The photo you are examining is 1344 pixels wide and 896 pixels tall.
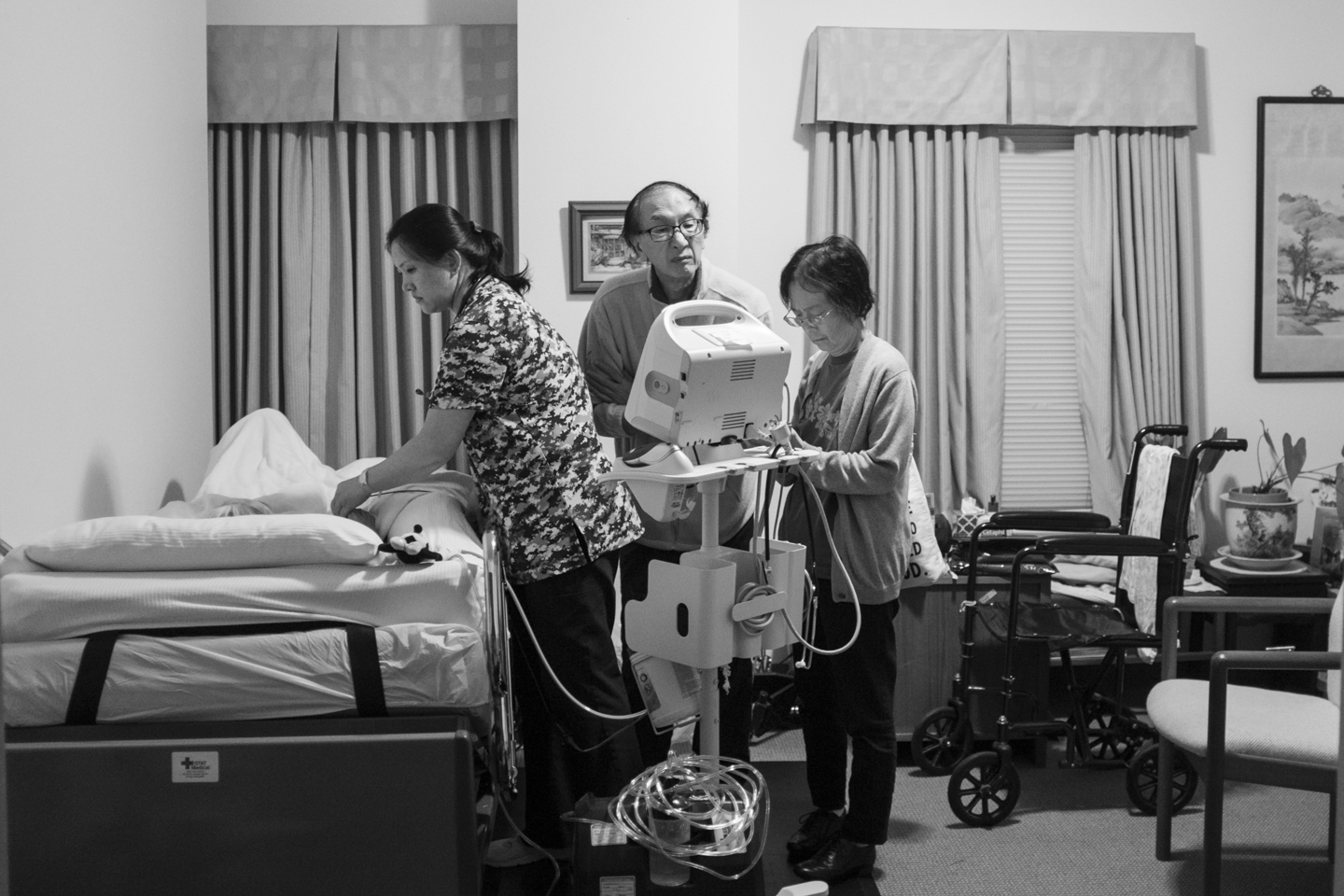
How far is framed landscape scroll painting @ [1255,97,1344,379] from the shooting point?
3.88 m

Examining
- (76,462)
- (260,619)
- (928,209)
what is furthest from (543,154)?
(260,619)

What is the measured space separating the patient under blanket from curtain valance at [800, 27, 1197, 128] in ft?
6.35

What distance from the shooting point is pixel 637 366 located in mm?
2617

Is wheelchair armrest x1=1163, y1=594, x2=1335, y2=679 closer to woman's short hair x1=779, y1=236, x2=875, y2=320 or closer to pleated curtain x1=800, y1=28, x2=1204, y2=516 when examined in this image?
woman's short hair x1=779, y1=236, x2=875, y2=320

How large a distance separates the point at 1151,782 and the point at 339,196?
297 cm

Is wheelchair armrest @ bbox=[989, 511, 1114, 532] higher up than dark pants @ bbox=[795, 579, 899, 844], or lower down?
higher up

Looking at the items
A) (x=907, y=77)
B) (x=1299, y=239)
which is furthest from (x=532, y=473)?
(x=1299, y=239)

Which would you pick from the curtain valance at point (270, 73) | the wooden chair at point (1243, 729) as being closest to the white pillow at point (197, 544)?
the wooden chair at point (1243, 729)

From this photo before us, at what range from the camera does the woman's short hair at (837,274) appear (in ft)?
7.57

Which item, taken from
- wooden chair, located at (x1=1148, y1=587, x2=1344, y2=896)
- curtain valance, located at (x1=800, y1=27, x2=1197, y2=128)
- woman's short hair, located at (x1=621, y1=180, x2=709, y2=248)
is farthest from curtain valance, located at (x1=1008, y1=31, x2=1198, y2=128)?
wooden chair, located at (x1=1148, y1=587, x2=1344, y2=896)

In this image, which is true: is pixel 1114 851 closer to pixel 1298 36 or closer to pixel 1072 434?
pixel 1072 434

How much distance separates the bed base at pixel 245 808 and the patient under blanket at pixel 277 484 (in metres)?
0.44

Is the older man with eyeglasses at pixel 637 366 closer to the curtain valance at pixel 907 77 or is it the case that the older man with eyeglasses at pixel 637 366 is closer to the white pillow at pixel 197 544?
the white pillow at pixel 197 544

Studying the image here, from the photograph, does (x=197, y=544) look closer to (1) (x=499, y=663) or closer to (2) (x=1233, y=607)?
(1) (x=499, y=663)
